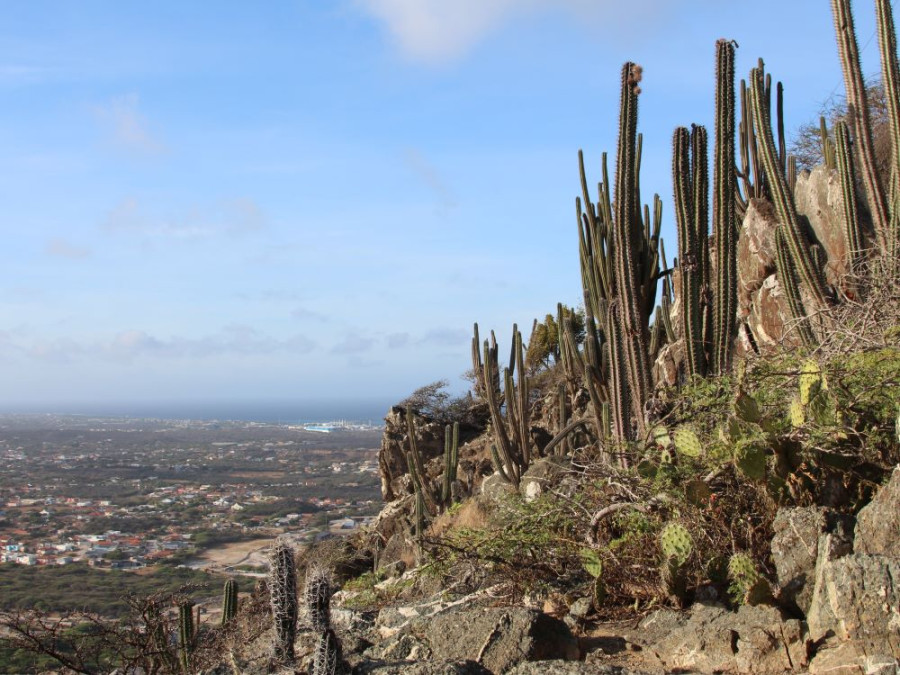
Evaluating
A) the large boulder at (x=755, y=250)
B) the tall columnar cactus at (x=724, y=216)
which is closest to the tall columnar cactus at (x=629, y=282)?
the tall columnar cactus at (x=724, y=216)

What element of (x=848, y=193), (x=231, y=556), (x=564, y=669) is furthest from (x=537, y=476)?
(x=231, y=556)

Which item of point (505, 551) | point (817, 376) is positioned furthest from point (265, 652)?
point (817, 376)

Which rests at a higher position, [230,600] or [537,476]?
[537,476]

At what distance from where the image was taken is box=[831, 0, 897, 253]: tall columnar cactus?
33.4 feet

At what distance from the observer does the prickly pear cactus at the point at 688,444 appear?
546 cm

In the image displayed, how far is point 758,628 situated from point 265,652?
285cm

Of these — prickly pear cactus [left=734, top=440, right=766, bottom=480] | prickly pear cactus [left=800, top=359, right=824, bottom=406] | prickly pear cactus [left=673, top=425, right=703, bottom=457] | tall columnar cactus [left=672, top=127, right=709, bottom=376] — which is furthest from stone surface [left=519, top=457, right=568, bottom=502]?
prickly pear cactus [left=800, top=359, right=824, bottom=406]

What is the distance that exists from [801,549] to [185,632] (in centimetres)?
675

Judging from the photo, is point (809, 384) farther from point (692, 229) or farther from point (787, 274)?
point (787, 274)

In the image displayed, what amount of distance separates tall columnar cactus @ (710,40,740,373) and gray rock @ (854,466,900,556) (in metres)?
2.90

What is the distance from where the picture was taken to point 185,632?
9.25 metres

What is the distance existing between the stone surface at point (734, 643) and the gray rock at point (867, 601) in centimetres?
26

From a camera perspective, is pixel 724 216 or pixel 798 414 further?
pixel 724 216

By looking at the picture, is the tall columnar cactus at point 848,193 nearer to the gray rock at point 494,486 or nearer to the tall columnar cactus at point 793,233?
the tall columnar cactus at point 793,233
